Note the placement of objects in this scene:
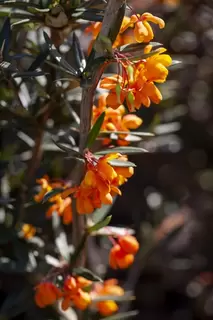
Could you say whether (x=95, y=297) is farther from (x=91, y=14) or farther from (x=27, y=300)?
(x=91, y=14)

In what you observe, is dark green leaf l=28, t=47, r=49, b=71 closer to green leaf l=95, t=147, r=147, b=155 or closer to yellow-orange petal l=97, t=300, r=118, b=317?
green leaf l=95, t=147, r=147, b=155

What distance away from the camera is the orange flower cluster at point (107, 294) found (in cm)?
130

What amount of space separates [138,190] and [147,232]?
21 cm

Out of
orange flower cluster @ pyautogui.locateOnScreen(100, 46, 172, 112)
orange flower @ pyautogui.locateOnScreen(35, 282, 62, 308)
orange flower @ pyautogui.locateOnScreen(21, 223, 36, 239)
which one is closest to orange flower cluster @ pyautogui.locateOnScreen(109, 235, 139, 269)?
orange flower @ pyautogui.locateOnScreen(35, 282, 62, 308)

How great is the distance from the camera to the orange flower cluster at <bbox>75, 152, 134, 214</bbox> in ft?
3.04

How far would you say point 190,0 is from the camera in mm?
1728

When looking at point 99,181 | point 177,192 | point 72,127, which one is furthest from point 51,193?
point 177,192

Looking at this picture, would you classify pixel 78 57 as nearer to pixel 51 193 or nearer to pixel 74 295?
pixel 51 193

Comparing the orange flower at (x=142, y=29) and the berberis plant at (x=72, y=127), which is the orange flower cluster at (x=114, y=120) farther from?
the orange flower at (x=142, y=29)

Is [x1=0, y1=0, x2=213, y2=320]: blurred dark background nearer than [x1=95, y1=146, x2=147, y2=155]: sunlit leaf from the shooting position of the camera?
No

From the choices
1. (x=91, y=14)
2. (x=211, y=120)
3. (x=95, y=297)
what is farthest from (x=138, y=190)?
(x=91, y=14)

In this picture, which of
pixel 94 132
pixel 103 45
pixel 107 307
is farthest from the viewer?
pixel 107 307

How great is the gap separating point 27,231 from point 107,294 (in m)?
0.24

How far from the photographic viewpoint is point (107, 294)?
1.36 metres
